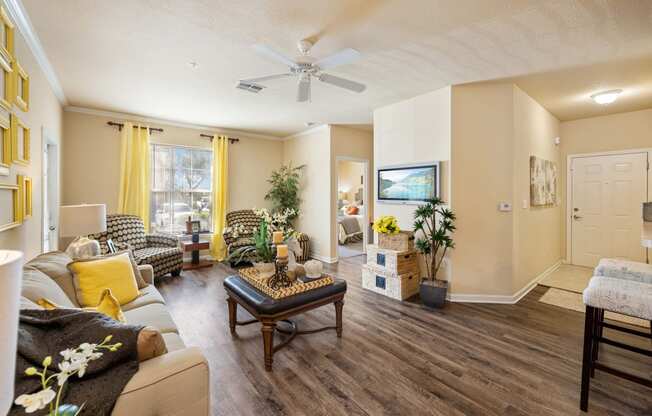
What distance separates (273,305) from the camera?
207 centimetres

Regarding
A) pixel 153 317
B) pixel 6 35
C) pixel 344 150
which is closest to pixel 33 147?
pixel 6 35

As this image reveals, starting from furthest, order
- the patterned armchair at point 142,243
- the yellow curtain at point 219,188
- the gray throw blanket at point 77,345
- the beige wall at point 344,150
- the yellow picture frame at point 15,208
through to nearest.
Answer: the yellow curtain at point 219,188 < the beige wall at point 344,150 < the patterned armchair at point 142,243 < the yellow picture frame at point 15,208 < the gray throw blanket at point 77,345

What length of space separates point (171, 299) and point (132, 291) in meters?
1.40

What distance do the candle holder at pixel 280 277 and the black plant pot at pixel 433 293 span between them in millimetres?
1761

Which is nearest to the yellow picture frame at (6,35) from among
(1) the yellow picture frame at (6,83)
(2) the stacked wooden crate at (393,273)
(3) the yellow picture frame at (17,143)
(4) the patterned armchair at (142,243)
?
(1) the yellow picture frame at (6,83)

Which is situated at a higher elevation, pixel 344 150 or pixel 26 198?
pixel 344 150

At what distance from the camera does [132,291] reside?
7.22 feet

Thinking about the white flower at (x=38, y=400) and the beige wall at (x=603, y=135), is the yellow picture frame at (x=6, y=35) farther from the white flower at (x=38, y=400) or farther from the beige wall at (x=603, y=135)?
the beige wall at (x=603, y=135)

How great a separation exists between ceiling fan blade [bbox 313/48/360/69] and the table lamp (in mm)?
2536

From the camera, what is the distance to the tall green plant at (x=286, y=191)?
5.99 m

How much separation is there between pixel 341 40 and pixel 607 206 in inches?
208

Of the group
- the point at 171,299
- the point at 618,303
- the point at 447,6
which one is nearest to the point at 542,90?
the point at 447,6

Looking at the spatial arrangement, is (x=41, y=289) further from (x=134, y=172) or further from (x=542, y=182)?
(x=542, y=182)

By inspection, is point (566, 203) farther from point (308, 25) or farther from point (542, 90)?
point (308, 25)
